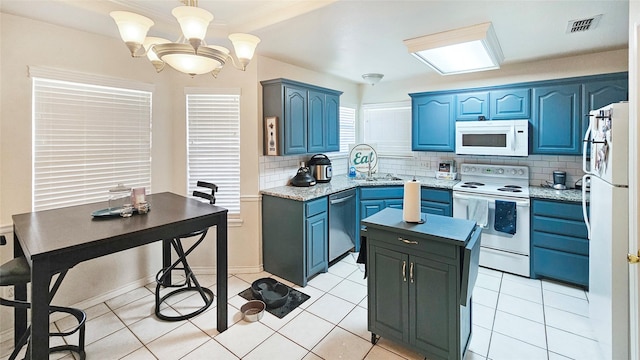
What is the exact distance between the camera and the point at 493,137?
375 centimetres

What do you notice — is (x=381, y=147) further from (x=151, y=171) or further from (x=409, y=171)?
(x=151, y=171)

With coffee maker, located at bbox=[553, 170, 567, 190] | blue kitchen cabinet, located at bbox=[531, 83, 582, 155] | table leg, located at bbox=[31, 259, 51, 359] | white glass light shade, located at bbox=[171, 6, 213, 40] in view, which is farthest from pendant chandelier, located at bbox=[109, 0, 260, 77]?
coffee maker, located at bbox=[553, 170, 567, 190]

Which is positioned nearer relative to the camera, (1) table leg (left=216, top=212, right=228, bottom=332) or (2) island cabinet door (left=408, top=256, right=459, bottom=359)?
(2) island cabinet door (left=408, top=256, right=459, bottom=359)

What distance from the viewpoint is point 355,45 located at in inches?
125

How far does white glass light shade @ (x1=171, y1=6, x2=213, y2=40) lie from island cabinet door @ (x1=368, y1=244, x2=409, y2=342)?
1.75m

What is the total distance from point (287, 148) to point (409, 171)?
232 cm

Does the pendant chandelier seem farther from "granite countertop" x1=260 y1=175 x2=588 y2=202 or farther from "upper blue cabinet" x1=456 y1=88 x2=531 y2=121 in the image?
"upper blue cabinet" x1=456 y1=88 x2=531 y2=121

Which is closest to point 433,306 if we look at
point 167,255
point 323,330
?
point 323,330

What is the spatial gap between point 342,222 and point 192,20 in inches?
109

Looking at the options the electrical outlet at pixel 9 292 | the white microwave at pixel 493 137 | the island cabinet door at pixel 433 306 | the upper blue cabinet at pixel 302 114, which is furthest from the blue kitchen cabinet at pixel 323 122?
the electrical outlet at pixel 9 292

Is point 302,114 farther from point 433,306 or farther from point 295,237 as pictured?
point 433,306

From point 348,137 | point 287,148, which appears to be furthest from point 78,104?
point 348,137

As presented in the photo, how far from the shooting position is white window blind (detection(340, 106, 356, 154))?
16.3 ft

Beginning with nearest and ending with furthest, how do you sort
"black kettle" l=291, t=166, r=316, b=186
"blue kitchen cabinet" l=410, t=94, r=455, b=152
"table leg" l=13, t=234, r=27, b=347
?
1. "table leg" l=13, t=234, r=27, b=347
2. "black kettle" l=291, t=166, r=316, b=186
3. "blue kitchen cabinet" l=410, t=94, r=455, b=152
